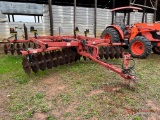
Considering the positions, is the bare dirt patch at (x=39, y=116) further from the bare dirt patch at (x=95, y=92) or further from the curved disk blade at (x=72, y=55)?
the curved disk blade at (x=72, y=55)

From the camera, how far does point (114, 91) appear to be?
3.26 m

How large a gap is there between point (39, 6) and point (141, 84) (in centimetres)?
655

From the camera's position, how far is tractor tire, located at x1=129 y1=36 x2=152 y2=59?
219 inches

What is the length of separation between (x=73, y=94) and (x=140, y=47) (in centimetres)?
360

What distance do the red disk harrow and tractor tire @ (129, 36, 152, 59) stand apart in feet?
2.88

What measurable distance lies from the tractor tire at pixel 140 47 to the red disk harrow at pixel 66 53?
877 mm

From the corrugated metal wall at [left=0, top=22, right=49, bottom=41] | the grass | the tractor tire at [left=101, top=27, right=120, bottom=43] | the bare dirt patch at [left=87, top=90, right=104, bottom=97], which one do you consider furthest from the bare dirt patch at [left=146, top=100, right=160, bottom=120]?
the corrugated metal wall at [left=0, top=22, right=49, bottom=41]

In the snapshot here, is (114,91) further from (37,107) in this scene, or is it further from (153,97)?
(37,107)

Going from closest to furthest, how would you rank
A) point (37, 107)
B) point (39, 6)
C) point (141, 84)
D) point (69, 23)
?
point (37, 107) → point (141, 84) → point (39, 6) → point (69, 23)

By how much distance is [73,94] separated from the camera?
3.15 metres

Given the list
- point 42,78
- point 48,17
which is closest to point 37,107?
point 42,78

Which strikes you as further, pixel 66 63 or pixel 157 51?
pixel 157 51

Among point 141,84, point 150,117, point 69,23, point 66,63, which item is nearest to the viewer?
point 150,117

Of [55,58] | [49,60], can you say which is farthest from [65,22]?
[49,60]
